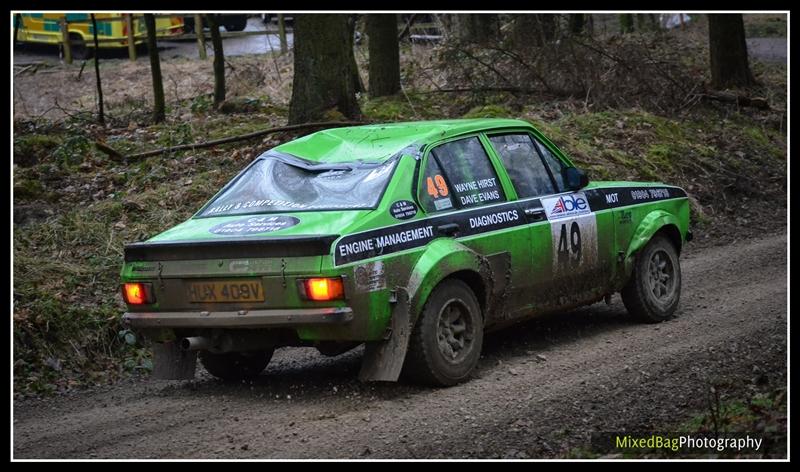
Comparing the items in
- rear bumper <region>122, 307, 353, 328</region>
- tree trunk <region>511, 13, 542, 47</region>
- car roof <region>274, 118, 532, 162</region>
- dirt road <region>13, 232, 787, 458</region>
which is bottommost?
dirt road <region>13, 232, 787, 458</region>

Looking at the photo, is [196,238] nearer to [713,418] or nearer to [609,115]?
[713,418]

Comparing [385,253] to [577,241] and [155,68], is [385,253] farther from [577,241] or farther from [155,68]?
[155,68]

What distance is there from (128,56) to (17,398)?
20857 millimetres

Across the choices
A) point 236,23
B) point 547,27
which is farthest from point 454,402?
point 236,23

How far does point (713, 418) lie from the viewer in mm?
5414

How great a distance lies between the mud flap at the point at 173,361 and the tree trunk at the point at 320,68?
5.95 meters

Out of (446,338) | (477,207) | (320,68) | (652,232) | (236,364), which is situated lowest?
(236,364)

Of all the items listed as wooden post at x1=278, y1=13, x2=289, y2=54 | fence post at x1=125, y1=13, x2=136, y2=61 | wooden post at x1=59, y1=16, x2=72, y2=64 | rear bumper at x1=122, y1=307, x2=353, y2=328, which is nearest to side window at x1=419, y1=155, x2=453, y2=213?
rear bumper at x1=122, y1=307, x2=353, y2=328

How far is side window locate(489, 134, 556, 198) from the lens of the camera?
8.01 metres

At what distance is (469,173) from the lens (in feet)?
25.1

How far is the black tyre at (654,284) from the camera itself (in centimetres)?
880

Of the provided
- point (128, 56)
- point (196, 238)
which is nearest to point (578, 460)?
point (196, 238)

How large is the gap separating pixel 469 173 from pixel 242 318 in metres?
2.04

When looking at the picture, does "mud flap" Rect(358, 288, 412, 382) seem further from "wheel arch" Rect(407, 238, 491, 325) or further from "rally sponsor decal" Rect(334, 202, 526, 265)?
"rally sponsor decal" Rect(334, 202, 526, 265)
